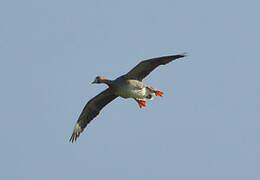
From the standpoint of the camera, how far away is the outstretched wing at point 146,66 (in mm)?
19539

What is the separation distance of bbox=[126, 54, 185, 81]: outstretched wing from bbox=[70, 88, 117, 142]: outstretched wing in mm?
1423

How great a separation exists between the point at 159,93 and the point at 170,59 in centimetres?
188

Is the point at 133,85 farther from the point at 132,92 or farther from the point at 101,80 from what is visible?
the point at 101,80

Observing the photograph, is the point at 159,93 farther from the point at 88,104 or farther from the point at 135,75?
the point at 88,104

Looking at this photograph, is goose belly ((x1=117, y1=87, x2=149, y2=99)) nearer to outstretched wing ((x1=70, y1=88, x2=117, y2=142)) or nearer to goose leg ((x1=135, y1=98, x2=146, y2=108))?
outstretched wing ((x1=70, y1=88, x2=117, y2=142))

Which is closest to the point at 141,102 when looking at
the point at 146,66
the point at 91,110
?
the point at 91,110

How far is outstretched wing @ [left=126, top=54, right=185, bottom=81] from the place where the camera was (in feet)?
64.1

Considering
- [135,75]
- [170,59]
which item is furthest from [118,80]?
[170,59]

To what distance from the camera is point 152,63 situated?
19875mm

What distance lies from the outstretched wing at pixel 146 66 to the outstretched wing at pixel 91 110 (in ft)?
4.67

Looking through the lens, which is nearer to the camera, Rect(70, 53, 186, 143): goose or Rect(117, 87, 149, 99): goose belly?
Rect(70, 53, 186, 143): goose

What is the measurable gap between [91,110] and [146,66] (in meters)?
3.17

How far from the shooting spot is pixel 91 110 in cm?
2191

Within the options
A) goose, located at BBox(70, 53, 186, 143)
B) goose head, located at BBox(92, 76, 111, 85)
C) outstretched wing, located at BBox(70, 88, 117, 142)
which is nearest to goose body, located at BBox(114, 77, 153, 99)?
goose, located at BBox(70, 53, 186, 143)
